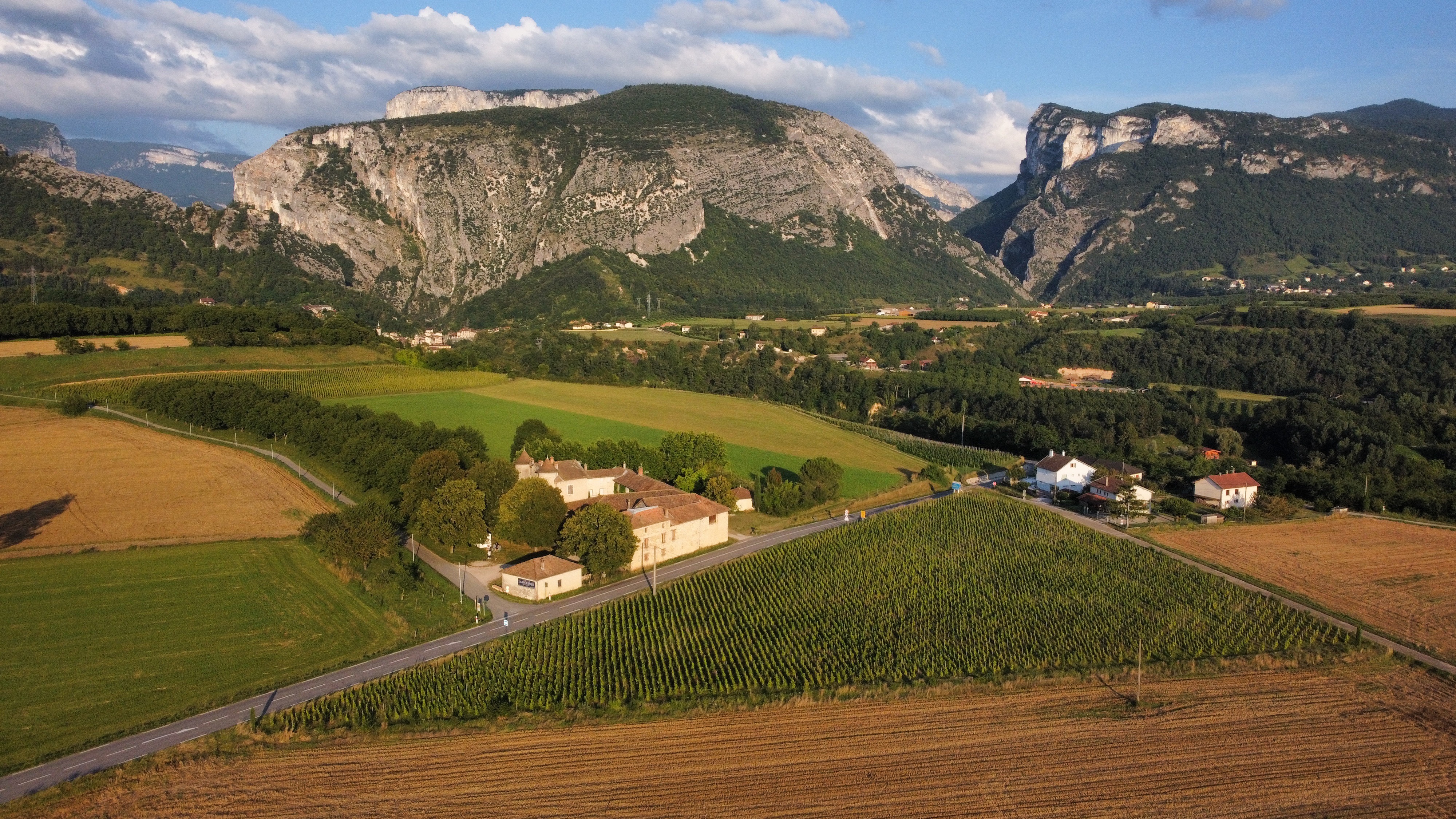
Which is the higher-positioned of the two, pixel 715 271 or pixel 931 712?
pixel 715 271

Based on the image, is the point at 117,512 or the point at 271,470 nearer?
the point at 117,512

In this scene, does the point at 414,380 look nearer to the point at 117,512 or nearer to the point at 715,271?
the point at 117,512

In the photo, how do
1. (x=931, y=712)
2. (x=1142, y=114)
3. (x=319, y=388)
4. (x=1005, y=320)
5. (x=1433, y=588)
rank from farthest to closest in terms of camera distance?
(x=1142, y=114), (x=1005, y=320), (x=319, y=388), (x=1433, y=588), (x=931, y=712)

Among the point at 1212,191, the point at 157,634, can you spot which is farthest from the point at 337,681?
the point at 1212,191

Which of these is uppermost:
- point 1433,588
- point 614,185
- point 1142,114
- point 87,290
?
point 1142,114

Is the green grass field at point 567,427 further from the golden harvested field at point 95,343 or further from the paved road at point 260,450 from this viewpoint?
the golden harvested field at point 95,343

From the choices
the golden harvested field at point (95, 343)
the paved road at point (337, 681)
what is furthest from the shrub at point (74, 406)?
the paved road at point (337, 681)

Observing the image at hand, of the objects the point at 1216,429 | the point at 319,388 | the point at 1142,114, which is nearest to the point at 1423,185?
the point at 1142,114

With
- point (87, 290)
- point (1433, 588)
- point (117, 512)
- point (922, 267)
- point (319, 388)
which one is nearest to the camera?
point (1433, 588)
